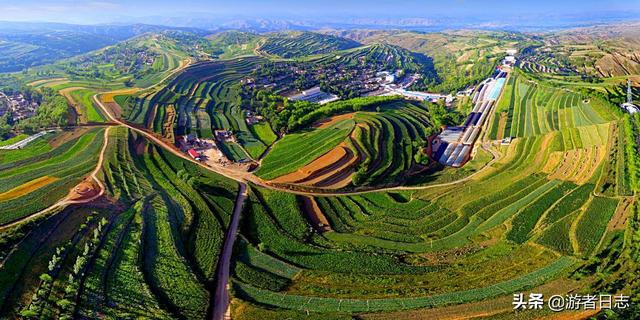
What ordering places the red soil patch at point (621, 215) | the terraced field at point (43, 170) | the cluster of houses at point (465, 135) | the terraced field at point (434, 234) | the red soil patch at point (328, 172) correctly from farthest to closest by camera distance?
the cluster of houses at point (465, 135) → the red soil patch at point (328, 172) → the terraced field at point (43, 170) → the red soil patch at point (621, 215) → the terraced field at point (434, 234)

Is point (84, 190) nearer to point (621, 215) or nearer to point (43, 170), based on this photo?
point (43, 170)

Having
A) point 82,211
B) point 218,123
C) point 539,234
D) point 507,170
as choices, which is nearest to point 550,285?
point 539,234

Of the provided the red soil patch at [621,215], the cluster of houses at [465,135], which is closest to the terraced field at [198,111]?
the cluster of houses at [465,135]

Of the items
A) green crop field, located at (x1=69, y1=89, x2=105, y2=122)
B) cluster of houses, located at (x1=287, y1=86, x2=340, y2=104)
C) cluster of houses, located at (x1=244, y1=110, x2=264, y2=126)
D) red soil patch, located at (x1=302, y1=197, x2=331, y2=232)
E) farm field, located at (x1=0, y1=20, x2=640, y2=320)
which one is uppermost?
green crop field, located at (x1=69, y1=89, x2=105, y2=122)

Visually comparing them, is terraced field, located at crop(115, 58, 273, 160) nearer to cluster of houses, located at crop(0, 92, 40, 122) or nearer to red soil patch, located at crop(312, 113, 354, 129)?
red soil patch, located at crop(312, 113, 354, 129)

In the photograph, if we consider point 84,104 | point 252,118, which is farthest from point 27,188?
point 252,118

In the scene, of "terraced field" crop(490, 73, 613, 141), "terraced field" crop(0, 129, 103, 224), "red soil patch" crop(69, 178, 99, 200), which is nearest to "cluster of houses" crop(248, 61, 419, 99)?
"terraced field" crop(490, 73, 613, 141)

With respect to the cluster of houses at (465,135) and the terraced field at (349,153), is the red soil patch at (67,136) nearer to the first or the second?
the terraced field at (349,153)
